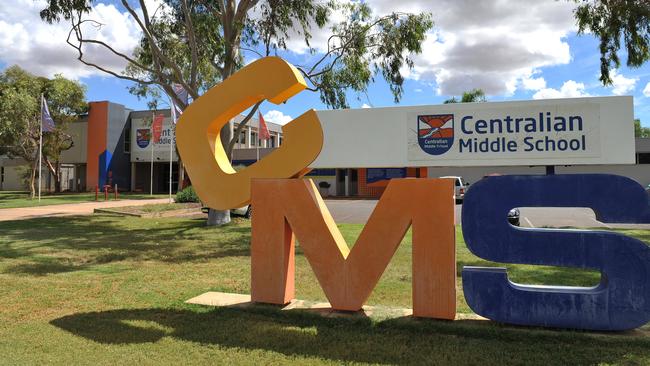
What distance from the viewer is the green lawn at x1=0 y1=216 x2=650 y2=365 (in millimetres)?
4105

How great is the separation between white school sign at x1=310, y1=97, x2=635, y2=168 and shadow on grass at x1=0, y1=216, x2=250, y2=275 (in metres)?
7.00

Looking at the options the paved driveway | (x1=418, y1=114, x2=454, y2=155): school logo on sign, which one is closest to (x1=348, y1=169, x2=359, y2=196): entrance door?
the paved driveway

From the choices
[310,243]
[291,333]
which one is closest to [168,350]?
[291,333]

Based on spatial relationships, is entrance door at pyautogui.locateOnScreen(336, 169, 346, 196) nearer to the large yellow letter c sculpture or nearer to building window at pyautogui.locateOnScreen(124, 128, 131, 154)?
building window at pyautogui.locateOnScreen(124, 128, 131, 154)

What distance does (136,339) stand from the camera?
4.59 m

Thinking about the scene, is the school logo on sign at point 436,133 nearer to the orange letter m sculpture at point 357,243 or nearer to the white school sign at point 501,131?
the white school sign at point 501,131

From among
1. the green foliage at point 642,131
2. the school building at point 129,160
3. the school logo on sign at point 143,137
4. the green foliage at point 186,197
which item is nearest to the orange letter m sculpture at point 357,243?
the green foliage at point 186,197

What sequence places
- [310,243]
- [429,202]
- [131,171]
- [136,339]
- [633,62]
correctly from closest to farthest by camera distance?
[136,339]
[429,202]
[310,243]
[633,62]
[131,171]

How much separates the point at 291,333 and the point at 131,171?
41.9 meters

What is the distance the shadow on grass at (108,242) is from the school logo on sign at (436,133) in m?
7.50

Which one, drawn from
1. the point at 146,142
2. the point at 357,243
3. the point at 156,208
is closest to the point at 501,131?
the point at 357,243

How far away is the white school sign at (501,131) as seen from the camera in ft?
48.6

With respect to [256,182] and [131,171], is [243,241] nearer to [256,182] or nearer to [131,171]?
[256,182]

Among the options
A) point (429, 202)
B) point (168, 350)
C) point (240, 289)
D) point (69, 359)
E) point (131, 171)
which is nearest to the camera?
point (69, 359)
